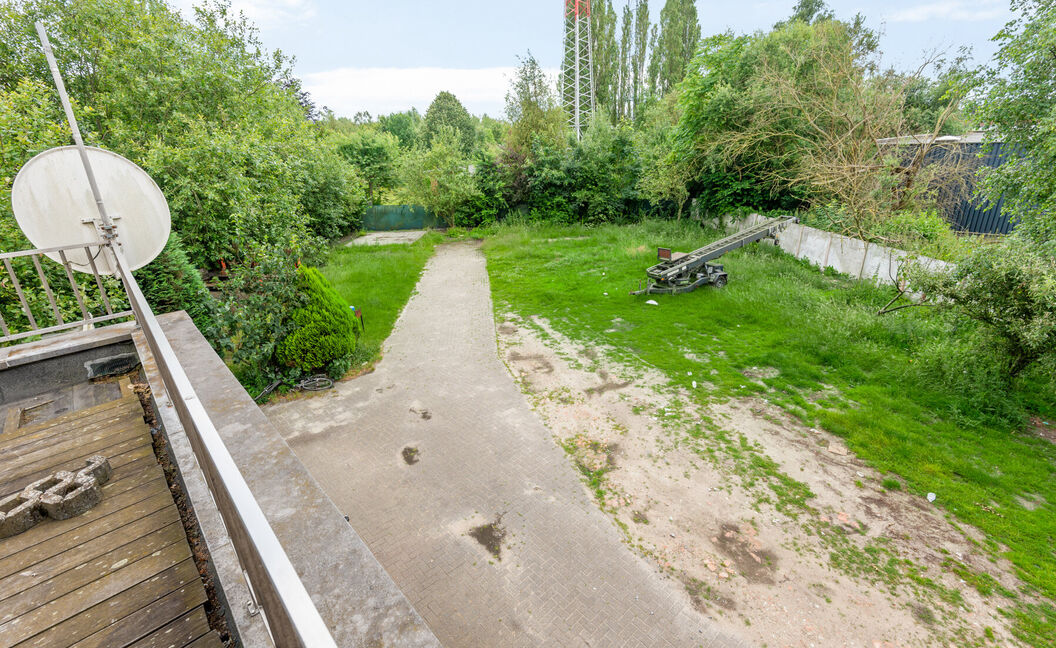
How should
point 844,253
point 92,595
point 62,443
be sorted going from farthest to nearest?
point 844,253, point 62,443, point 92,595

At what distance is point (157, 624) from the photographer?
1.61m

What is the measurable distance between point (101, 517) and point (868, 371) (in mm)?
9070

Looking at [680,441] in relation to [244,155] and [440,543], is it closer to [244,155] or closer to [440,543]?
[440,543]

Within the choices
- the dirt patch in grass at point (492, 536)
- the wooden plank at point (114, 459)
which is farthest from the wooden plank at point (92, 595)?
the dirt patch in grass at point (492, 536)

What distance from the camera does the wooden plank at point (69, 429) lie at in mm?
2585

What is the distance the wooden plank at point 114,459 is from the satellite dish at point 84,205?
155 centimetres

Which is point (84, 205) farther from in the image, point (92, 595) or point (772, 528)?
point (772, 528)

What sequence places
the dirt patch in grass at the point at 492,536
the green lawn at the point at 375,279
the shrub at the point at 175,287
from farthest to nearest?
the green lawn at the point at 375,279 < the shrub at the point at 175,287 < the dirt patch in grass at the point at 492,536

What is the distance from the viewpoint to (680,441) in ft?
17.9

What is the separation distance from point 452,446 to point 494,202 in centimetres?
1773

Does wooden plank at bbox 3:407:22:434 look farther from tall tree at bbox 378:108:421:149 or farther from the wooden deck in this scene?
tall tree at bbox 378:108:421:149

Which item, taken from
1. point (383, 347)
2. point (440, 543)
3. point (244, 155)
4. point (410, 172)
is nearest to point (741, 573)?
point (440, 543)

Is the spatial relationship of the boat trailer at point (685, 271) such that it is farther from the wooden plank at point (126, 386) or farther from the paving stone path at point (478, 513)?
the wooden plank at point (126, 386)

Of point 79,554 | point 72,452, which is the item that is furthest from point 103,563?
point 72,452
